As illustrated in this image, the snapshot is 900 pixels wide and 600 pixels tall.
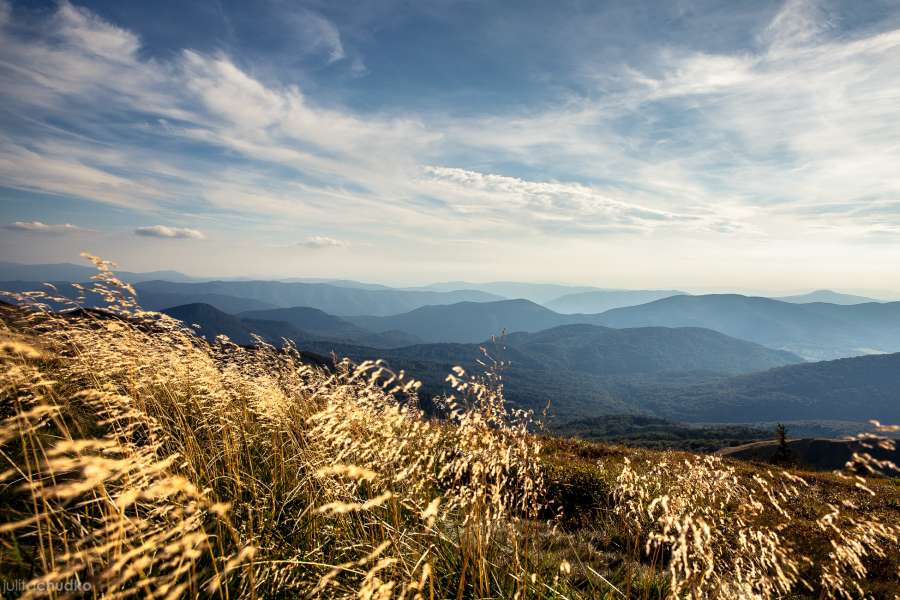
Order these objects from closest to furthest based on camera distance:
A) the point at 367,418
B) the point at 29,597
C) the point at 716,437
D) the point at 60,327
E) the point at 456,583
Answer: the point at 29,597, the point at 456,583, the point at 367,418, the point at 60,327, the point at 716,437

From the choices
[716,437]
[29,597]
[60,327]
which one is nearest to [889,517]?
[29,597]

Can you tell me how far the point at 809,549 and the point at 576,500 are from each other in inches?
155

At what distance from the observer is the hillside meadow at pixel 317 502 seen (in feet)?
8.36

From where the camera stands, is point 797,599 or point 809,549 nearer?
point 797,599

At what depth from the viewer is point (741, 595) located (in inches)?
154

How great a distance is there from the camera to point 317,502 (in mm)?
4391

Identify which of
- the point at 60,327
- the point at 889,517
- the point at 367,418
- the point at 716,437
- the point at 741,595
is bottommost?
the point at 716,437

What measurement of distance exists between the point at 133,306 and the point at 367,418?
366cm

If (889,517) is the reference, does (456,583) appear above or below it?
above

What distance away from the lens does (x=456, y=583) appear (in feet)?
12.2

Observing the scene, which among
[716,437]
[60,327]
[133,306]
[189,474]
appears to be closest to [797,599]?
[189,474]

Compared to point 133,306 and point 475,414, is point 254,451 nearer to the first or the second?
point 133,306

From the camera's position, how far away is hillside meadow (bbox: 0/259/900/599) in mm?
2547

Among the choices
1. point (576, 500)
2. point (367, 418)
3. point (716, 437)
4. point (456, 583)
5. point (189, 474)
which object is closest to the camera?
point (456, 583)
